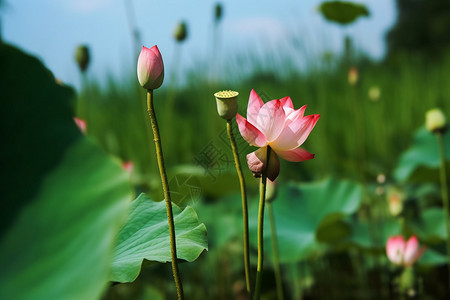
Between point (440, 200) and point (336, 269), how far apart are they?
832mm

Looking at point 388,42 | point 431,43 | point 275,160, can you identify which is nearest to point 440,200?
point 275,160

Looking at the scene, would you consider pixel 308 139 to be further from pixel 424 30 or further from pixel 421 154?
pixel 424 30

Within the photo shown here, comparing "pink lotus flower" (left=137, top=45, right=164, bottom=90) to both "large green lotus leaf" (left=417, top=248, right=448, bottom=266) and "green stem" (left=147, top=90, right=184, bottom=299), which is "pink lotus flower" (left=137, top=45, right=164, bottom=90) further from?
"large green lotus leaf" (left=417, top=248, right=448, bottom=266)

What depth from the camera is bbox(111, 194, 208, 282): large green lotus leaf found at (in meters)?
0.38

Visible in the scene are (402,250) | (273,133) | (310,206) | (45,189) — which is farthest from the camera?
(310,206)

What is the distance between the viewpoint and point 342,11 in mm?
1580

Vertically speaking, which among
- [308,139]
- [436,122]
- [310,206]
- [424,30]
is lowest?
[424,30]

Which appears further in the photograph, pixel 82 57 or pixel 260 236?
pixel 82 57

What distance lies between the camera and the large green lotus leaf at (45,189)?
0.24m

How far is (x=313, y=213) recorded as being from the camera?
1378mm

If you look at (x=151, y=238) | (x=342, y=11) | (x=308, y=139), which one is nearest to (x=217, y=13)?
(x=342, y=11)

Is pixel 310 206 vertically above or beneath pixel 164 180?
beneath

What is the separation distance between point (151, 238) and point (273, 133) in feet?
0.48

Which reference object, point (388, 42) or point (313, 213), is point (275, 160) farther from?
point (388, 42)
